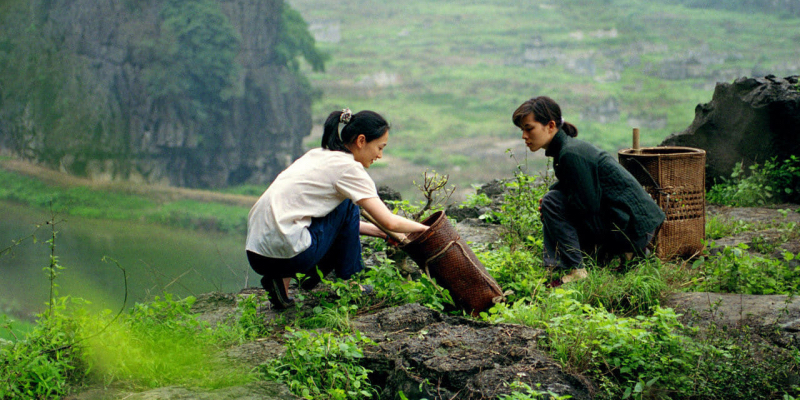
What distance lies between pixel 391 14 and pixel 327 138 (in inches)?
2379

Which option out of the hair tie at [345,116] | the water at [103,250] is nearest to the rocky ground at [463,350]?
the hair tie at [345,116]

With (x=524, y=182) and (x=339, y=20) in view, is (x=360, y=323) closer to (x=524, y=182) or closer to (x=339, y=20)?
(x=524, y=182)

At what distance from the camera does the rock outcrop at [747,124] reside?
273 inches

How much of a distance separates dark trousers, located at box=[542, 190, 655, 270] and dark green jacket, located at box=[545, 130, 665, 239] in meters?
0.04

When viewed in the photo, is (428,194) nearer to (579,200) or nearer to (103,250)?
(579,200)

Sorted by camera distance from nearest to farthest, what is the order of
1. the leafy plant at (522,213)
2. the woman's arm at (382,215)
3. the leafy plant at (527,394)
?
the leafy plant at (527,394), the woman's arm at (382,215), the leafy plant at (522,213)

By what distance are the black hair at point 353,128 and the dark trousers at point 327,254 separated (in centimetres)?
34

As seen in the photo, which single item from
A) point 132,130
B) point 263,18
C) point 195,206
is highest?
point 263,18

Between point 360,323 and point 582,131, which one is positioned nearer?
point 360,323

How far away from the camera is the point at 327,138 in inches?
147

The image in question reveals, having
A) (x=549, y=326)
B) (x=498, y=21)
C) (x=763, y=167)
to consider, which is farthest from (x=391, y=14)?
(x=549, y=326)

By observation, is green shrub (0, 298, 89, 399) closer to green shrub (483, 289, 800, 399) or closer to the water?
green shrub (483, 289, 800, 399)

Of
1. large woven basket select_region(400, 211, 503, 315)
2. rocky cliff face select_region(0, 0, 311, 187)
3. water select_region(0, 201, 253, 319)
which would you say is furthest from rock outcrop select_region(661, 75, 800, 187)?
rocky cliff face select_region(0, 0, 311, 187)

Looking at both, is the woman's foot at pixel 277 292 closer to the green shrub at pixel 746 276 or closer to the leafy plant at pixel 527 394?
the leafy plant at pixel 527 394
